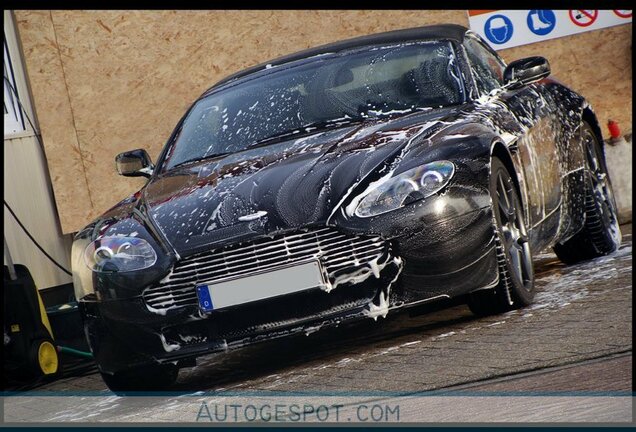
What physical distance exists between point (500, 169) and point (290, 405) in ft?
→ 6.45

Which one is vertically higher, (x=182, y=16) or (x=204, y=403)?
(x=182, y=16)

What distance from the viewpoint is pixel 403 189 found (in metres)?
5.74

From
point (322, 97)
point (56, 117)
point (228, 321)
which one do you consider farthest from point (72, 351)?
point (56, 117)

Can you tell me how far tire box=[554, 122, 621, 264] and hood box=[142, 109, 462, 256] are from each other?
81.0 inches

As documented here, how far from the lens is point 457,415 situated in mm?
4246

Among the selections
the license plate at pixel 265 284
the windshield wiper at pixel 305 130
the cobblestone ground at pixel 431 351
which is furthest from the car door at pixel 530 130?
the license plate at pixel 265 284

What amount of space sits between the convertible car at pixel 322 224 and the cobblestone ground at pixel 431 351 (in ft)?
0.67

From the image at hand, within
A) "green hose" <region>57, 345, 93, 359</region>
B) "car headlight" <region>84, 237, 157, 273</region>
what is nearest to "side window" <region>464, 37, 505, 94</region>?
"car headlight" <region>84, 237, 157, 273</region>

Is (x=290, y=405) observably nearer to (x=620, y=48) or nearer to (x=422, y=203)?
(x=422, y=203)

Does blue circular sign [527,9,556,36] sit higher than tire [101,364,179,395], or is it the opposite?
blue circular sign [527,9,556,36]

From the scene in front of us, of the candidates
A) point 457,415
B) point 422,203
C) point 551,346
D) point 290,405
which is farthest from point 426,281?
point 457,415

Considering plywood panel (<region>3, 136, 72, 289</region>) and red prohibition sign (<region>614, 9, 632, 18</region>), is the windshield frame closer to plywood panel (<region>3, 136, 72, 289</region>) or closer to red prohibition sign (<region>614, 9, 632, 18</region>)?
plywood panel (<region>3, 136, 72, 289</region>)

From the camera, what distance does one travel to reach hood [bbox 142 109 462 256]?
18.7 feet

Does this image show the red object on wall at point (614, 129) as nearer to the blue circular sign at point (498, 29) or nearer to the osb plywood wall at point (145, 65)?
the osb plywood wall at point (145, 65)
